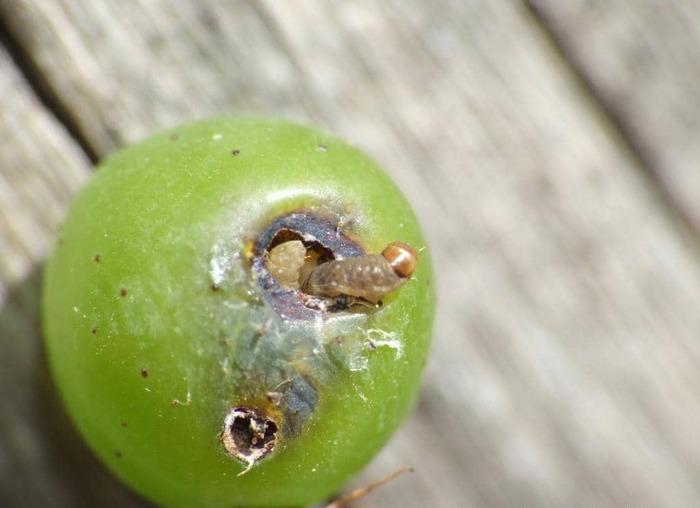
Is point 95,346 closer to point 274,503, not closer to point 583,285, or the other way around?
point 274,503

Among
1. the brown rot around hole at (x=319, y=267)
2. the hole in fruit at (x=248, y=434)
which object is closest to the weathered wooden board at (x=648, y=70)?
the brown rot around hole at (x=319, y=267)

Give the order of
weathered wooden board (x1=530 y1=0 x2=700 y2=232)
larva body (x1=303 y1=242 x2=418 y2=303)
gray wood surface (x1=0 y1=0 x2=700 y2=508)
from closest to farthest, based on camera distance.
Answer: larva body (x1=303 y1=242 x2=418 y2=303) → gray wood surface (x1=0 y1=0 x2=700 y2=508) → weathered wooden board (x1=530 y1=0 x2=700 y2=232)

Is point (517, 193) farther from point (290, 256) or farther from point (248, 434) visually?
point (248, 434)

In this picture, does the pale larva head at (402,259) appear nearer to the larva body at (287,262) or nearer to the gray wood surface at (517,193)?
the larva body at (287,262)

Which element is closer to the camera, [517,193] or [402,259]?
[402,259]

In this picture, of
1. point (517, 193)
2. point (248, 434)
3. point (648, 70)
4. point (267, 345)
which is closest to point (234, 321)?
point (267, 345)

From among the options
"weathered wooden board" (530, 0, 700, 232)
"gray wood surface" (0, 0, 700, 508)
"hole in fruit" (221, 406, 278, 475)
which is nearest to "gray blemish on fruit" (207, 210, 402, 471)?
"hole in fruit" (221, 406, 278, 475)

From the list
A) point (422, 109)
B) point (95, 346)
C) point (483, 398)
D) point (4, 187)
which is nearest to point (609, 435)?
point (483, 398)

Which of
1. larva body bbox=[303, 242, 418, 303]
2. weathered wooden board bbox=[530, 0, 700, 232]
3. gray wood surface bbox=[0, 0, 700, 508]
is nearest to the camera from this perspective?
larva body bbox=[303, 242, 418, 303]

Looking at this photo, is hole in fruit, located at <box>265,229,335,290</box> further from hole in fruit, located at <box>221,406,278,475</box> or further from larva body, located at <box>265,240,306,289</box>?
hole in fruit, located at <box>221,406,278,475</box>
